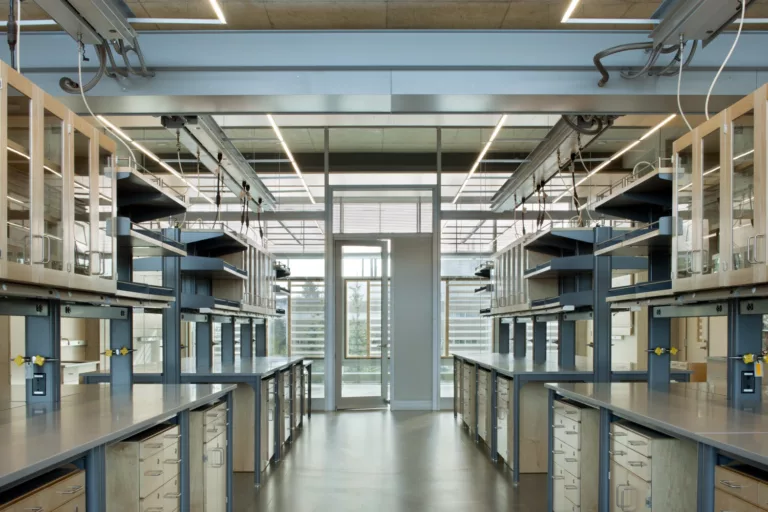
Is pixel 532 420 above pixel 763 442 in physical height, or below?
below

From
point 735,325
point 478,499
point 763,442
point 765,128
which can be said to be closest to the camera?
point 763,442

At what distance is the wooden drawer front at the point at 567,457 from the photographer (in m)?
5.01

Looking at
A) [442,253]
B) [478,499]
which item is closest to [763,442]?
[478,499]

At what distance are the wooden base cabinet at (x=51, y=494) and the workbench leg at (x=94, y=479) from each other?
0.14ft

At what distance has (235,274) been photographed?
7.95 meters

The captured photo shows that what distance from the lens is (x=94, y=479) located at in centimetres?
308

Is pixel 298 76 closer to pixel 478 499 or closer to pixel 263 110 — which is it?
pixel 263 110

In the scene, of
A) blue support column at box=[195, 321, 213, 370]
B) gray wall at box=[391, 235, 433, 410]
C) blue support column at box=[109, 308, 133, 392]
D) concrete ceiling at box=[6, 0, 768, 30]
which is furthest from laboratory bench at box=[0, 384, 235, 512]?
gray wall at box=[391, 235, 433, 410]

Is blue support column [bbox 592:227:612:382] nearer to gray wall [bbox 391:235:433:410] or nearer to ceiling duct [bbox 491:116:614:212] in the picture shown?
ceiling duct [bbox 491:116:614:212]

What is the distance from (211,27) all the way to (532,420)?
15.0 ft

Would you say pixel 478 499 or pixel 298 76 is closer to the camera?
pixel 298 76

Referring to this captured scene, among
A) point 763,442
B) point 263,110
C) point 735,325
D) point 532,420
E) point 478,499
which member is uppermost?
point 263,110

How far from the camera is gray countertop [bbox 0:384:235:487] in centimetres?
265

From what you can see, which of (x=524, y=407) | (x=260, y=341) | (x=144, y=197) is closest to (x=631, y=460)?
(x=524, y=407)
